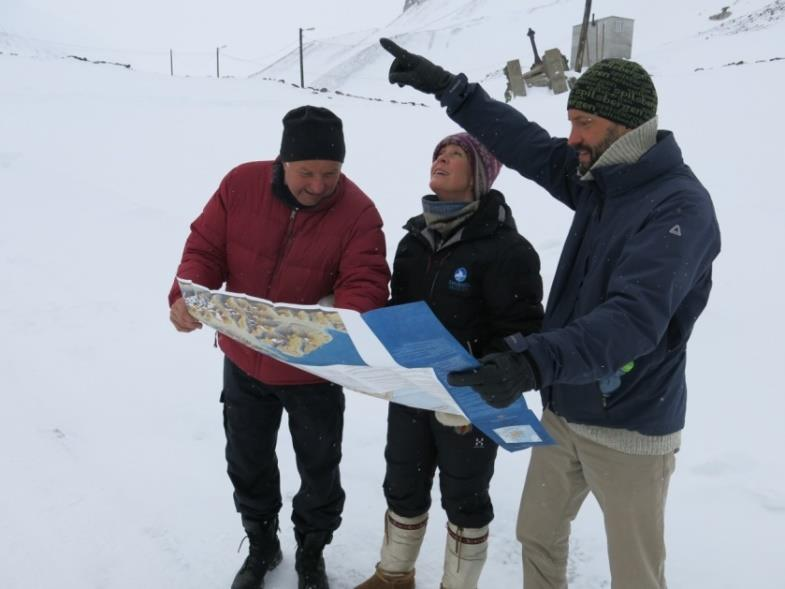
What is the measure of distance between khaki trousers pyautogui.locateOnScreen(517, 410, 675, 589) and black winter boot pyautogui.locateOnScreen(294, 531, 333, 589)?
2.90 feet

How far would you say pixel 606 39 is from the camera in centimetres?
2103

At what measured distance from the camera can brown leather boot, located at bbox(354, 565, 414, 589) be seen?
2588mm

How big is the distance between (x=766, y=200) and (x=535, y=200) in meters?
2.41

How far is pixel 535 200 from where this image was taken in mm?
7848

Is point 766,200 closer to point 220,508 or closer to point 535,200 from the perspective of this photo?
point 535,200

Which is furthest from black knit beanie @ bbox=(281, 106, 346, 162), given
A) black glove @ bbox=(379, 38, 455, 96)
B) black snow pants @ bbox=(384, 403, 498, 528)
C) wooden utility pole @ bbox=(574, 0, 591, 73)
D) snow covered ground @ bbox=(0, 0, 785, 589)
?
wooden utility pole @ bbox=(574, 0, 591, 73)

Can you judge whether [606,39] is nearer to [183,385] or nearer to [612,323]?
[183,385]

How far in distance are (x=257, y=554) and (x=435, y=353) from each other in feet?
5.18

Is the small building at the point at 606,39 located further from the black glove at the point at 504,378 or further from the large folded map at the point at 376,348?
the black glove at the point at 504,378

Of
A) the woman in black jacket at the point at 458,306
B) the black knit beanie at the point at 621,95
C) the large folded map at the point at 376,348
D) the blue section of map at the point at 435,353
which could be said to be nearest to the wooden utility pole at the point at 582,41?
the woman in black jacket at the point at 458,306

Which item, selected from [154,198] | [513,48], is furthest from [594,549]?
[513,48]

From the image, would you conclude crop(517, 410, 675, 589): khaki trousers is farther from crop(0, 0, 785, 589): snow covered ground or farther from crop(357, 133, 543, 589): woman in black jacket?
crop(0, 0, 785, 589): snow covered ground

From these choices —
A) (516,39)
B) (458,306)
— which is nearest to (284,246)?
(458,306)

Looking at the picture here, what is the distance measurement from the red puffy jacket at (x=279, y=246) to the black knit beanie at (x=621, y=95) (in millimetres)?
873
